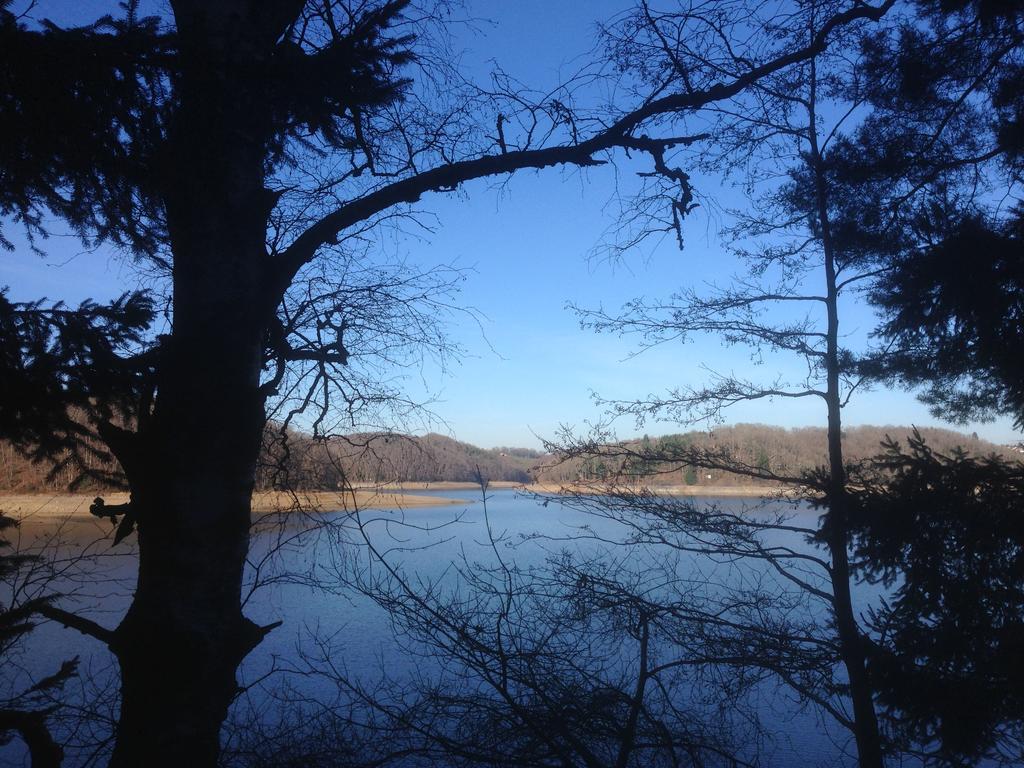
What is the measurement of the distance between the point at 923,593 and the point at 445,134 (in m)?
3.75

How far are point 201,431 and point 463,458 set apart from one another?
170 cm

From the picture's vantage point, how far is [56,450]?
2.99m

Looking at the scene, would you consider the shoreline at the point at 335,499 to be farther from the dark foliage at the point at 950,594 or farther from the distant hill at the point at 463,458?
the dark foliage at the point at 950,594

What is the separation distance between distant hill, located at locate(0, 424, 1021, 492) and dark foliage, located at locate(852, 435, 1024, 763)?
531mm

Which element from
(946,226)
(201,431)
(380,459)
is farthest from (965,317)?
(201,431)

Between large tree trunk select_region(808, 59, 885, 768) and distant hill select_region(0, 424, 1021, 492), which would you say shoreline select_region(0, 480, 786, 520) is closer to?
distant hill select_region(0, 424, 1021, 492)

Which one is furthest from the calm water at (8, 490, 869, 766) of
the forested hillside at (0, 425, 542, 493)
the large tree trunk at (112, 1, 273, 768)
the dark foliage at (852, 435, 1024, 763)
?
the large tree trunk at (112, 1, 273, 768)

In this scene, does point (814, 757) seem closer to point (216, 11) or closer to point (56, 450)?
point (56, 450)

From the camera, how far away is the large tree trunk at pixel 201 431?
7.62 ft

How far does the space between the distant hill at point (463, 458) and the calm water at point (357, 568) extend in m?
0.23

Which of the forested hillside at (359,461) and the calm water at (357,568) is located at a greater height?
the forested hillside at (359,461)

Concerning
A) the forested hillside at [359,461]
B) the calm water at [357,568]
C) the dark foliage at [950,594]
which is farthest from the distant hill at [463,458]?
the dark foliage at [950,594]

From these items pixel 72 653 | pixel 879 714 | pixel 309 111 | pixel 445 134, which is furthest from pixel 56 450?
pixel 879 714

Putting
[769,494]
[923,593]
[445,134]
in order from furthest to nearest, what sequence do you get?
[769,494] → [923,593] → [445,134]
